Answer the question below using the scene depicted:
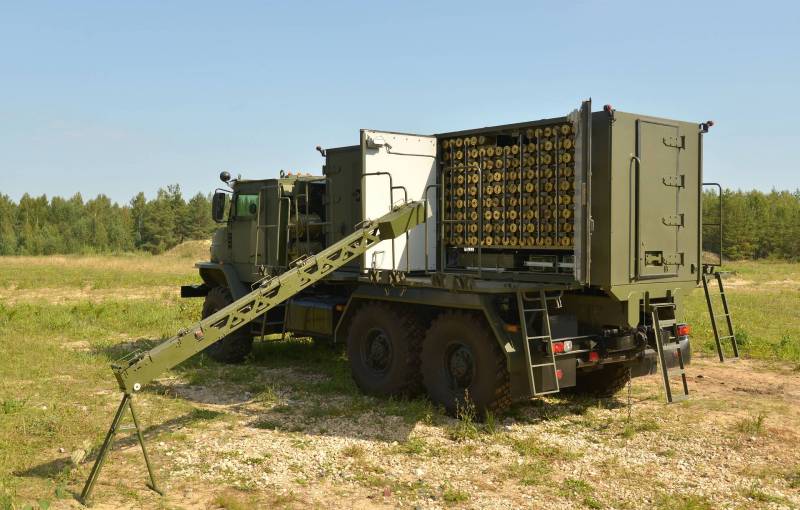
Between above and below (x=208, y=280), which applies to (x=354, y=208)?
above

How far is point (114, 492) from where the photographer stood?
6168 millimetres

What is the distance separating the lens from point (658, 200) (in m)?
8.30

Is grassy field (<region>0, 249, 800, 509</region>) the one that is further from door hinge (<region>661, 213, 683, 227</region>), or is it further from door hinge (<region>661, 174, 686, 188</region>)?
door hinge (<region>661, 174, 686, 188</region>)

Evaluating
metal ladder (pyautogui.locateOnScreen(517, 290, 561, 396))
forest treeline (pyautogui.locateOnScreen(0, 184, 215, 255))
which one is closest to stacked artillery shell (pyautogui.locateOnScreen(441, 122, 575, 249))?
metal ladder (pyautogui.locateOnScreen(517, 290, 561, 396))

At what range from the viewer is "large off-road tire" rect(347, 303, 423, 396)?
30.4 ft

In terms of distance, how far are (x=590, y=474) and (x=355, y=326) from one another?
429cm

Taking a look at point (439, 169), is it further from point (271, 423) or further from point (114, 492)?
point (114, 492)

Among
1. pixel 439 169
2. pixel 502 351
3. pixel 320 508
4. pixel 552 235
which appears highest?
pixel 439 169

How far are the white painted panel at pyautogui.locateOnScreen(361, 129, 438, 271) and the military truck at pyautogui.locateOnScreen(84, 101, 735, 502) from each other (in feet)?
0.07

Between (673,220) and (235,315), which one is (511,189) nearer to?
(673,220)

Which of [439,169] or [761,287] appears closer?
[439,169]

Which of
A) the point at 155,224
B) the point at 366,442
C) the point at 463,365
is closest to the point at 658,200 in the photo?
the point at 463,365

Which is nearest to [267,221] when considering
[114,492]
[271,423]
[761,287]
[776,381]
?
[271,423]

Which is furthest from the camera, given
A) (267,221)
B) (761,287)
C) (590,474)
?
(761,287)
